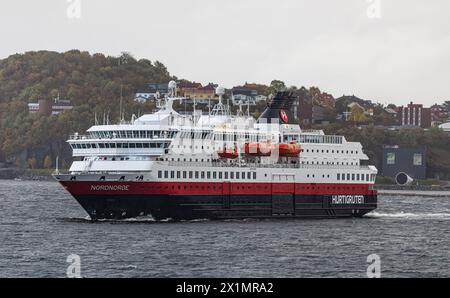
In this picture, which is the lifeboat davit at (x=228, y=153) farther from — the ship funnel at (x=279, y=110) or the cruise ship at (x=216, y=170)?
the ship funnel at (x=279, y=110)

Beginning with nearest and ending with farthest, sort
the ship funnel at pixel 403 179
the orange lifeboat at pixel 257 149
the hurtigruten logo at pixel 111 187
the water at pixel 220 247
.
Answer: the water at pixel 220 247 → the hurtigruten logo at pixel 111 187 → the orange lifeboat at pixel 257 149 → the ship funnel at pixel 403 179

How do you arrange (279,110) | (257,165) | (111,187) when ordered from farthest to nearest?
(279,110), (257,165), (111,187)

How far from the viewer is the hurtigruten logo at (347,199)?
8131cm

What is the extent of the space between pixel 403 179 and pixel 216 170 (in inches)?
4730

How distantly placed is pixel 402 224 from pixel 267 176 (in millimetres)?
11934

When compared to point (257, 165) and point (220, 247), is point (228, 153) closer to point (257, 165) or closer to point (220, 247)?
point (257, 165)

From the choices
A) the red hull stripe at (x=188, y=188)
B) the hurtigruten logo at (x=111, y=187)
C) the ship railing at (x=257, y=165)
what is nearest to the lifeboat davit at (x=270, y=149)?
the ship railing at (x=257, y=165)

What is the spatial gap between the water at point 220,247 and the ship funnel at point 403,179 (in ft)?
355

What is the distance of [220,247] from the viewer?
5912 cm

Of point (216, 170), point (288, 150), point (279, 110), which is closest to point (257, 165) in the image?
point (288, 150)

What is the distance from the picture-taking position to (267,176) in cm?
7656
